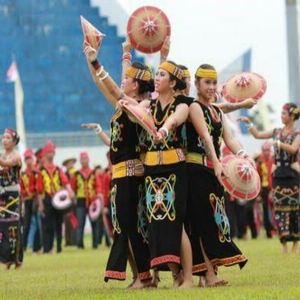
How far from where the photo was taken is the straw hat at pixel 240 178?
10562 mm

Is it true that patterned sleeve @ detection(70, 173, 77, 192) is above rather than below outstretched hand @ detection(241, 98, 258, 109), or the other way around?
above

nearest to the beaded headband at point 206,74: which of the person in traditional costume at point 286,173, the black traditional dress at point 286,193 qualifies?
the person in traditional costume at point 286,173

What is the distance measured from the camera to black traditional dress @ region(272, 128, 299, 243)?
54.4 feet

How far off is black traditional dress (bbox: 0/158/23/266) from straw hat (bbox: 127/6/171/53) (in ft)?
15.2

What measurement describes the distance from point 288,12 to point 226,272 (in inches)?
466

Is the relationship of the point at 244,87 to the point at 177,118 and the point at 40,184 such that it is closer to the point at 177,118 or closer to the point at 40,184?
the point at 177,118

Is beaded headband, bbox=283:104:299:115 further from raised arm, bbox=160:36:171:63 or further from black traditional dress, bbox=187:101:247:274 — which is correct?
black traditional dress, bbox=187:101:247:274

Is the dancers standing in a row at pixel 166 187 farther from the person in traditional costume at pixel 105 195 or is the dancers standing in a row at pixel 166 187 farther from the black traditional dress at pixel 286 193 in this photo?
the person in traditional costume at pixel 105 195

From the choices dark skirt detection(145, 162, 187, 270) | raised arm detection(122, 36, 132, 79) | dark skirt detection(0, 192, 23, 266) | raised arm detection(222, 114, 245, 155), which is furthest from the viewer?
dark skirt detection(0, 192, 23, 266)

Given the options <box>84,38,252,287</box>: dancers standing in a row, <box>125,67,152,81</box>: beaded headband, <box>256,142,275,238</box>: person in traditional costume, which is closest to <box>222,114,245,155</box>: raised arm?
<box>84,38,252,287</box>: dancers standing in a row

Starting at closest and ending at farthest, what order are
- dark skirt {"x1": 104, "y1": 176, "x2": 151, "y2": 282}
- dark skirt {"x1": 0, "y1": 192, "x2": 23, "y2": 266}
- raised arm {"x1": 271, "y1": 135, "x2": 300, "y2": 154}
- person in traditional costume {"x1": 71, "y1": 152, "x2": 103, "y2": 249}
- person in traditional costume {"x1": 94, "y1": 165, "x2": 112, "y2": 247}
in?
dark skirt {"x1": 104, "y1": 176, "x2": 151, "y2": 282}, dark skirt {"x1": 0, "y1": 192, "x2": 23, "y2": 266}, raised arm {"x1": 271, "y1": 135, "x2": 300, "y2": 154}, person in traditional costume {"x1": 71, "y1": 152, "x2": 103, "y2": 249}, person in traditional costume {"x1": 94, "y1": 165, "x2": 112, "y2": 247}

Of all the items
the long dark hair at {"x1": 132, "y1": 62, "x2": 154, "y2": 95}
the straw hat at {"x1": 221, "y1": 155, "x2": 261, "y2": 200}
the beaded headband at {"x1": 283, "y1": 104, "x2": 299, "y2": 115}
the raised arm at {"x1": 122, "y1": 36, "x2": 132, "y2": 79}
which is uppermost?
the beaded headband at {"x1": 283, "y1": 104, "x2": 299, "y2": 115}

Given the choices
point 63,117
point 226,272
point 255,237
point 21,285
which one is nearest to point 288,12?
point 255,237

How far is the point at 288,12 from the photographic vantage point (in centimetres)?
2394
